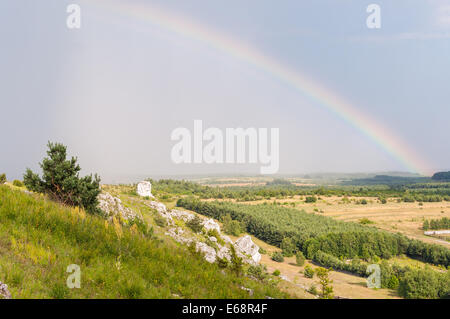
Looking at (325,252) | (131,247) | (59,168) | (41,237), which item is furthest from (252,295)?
(325,252)

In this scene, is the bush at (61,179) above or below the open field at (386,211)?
above

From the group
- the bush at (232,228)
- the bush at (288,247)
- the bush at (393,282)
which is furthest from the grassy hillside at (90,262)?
the bush at (232,228)

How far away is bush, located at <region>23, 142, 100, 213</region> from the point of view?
1712 centimetres

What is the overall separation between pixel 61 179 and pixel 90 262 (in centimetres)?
1359

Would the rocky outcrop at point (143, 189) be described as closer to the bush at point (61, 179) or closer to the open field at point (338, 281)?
the open field at point (338, 281)

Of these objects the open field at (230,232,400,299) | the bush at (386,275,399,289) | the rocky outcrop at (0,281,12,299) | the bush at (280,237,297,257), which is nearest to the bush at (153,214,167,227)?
the open field at (230,232,400,299)

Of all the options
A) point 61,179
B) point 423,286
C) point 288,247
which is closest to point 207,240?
point 61,179

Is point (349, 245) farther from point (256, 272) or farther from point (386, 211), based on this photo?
point (386, 211)

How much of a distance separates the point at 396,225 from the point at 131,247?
111316mm

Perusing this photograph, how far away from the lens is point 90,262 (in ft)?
22.1

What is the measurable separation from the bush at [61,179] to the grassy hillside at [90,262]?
8.40 metres

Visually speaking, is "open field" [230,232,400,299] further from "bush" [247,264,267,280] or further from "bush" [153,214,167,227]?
"bush" [153,214,167,227]

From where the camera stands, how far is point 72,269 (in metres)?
6.23

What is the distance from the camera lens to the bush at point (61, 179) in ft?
56.2
